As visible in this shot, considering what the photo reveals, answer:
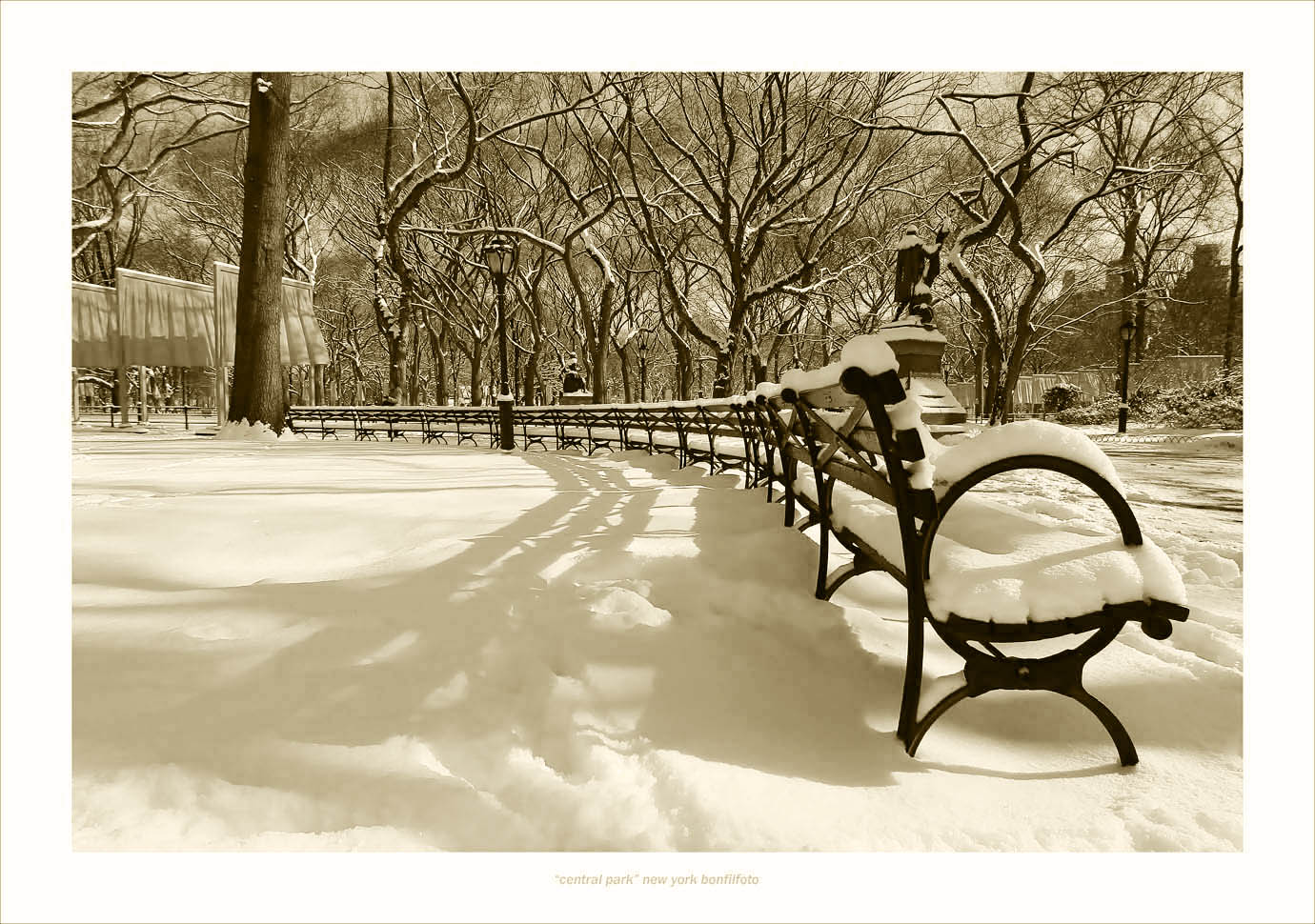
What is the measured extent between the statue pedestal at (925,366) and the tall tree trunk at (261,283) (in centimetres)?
750

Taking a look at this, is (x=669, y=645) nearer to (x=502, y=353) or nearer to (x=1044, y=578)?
(x=1044, y=578)

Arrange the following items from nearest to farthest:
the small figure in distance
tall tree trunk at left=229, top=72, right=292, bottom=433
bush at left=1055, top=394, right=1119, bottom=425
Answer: tall tree trunk at left=229, top=72, right=292, bottom=433
the small figure in distance
bush at left=1055, top=394, right=1119, bottom=425

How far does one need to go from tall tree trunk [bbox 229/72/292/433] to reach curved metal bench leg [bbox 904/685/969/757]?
28.5 ft

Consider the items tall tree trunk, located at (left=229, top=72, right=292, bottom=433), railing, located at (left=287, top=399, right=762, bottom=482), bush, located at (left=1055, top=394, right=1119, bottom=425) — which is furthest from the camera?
bush, located at (left=1055, top=394, right=1119, bottom=425)

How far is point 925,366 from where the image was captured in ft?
28.7

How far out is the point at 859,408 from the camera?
6.70ft

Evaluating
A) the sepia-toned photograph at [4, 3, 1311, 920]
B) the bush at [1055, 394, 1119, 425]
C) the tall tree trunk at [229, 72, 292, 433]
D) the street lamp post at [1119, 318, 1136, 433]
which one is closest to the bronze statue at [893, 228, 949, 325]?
the sepia-toned photograph at [4, 3, 1311, 920]

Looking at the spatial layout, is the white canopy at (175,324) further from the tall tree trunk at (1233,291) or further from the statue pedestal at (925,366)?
the tall tree trunk at (1233,291)

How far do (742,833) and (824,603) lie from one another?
1239 mm

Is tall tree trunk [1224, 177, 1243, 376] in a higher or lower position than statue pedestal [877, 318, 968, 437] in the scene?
higher

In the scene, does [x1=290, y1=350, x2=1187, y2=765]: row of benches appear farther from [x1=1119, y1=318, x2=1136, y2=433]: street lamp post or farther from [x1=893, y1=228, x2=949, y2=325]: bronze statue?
[x1=1119, y1=318, x2=1136, y2=433]: street lamp post

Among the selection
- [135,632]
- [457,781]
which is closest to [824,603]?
[457,781]

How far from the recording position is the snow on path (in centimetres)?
143

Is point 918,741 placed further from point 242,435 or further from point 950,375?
point 950,375
